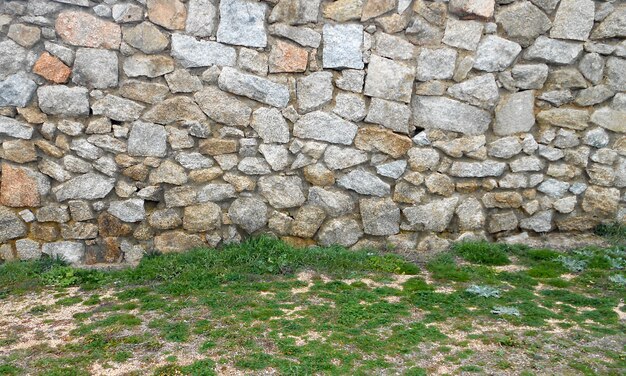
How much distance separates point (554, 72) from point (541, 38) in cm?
35

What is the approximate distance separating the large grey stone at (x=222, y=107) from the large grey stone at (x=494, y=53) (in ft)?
7.40

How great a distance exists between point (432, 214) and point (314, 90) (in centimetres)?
169

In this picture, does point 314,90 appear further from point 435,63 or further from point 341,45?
point 435,63

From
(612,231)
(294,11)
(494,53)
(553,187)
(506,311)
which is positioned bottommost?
(506,311)

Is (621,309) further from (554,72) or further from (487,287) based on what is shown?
(554,72)

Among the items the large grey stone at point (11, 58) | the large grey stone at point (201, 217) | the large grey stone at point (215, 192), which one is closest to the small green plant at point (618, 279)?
the large grey stone at point (215, 192)

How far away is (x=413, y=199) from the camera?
5.58 m

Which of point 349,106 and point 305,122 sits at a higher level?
point 349,106

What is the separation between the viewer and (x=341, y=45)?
5246 millimetres

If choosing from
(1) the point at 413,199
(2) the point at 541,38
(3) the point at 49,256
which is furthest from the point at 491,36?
(3) the point at 49,256

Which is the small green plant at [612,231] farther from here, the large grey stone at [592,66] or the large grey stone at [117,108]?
the large grey stone at [117,108]

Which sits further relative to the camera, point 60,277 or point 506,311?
point 60,277

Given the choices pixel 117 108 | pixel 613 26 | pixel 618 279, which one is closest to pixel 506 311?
pixel 618 279

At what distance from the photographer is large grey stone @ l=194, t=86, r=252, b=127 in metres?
5.18
